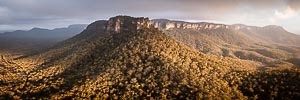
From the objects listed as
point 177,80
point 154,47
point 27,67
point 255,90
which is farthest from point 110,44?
point 255,90

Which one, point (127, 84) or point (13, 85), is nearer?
point (127, 84)

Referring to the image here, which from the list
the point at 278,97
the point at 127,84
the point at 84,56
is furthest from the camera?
the point at 84,56

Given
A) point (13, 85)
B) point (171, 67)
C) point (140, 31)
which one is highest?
point (140, 31)

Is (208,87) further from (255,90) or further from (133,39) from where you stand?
(133,39)

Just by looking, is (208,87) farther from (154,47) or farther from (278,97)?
(154,47)

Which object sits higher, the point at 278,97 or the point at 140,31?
the point at 140,31

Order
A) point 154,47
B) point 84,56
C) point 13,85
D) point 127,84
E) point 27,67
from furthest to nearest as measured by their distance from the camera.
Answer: point 27,67 → point 84,56 → point 154,47 → point 13,85 → point 127,84
